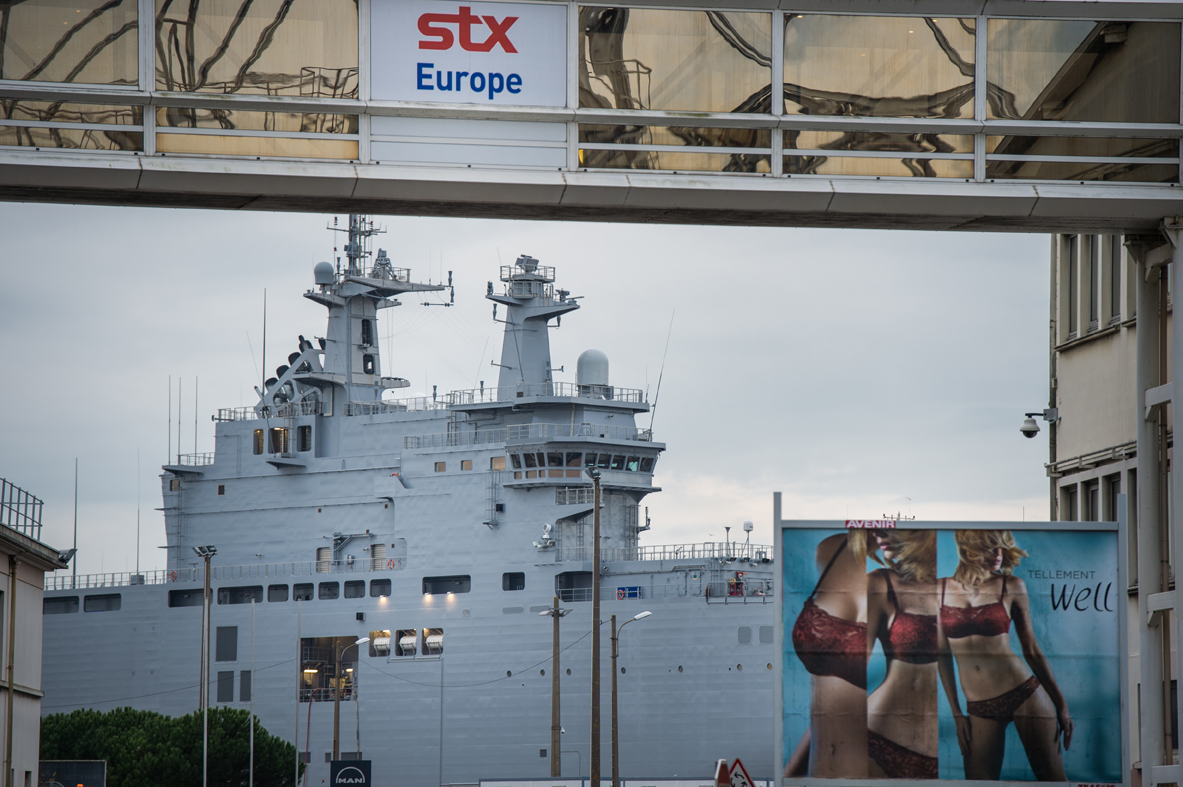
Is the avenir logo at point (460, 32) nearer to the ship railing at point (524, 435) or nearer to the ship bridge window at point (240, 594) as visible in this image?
the ship railing at point (524, 435)

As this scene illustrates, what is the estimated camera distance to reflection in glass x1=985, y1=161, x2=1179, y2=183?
10.2 meters

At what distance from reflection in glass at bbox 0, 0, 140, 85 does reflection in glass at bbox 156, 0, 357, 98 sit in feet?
0.76

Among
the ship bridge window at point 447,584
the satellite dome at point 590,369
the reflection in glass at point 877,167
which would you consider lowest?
the ship bridge window at point 447,584

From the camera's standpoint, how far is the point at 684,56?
1001 centimetres

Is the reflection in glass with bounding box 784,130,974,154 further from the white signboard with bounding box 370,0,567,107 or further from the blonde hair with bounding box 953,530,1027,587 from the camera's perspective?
the blonde hair with bounding box 953,530,1027,587

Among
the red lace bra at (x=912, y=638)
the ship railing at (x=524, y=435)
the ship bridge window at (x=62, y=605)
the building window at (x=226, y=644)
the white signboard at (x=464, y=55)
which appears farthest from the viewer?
the ship bridge window at (x=62, y=605)

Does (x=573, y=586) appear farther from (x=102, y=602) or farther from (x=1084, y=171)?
(x=1084, y=171)

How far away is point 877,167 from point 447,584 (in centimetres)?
4983

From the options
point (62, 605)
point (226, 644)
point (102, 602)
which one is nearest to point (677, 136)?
point (226, 644)

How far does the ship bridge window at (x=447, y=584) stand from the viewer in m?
58.0

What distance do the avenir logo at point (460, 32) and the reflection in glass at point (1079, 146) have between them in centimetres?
329

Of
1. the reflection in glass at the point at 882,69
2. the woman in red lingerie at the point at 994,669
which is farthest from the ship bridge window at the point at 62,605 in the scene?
the reflection in glass at the point at 882,69

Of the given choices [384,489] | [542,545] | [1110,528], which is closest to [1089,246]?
[1110,528]

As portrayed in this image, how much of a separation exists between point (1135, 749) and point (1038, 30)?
32.1ft
